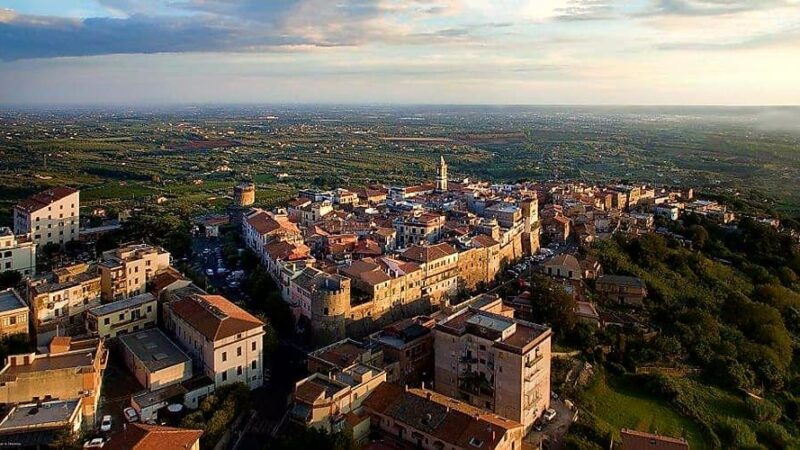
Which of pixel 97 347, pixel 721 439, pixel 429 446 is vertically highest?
pixel 97 347

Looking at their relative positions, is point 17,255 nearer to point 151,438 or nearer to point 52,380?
point 52,380

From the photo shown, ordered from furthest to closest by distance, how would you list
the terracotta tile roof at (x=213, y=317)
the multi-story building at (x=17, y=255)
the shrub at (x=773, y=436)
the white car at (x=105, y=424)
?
the multi-story building at (x=17, y=255)
the shrub at (x=773, y=436)
the terracotta tile roof at (x=213, y=317)
the white car at (x=105, y=424)

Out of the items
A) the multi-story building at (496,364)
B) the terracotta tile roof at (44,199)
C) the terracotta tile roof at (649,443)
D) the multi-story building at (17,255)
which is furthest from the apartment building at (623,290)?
the terracotta tile roof at (44,199)

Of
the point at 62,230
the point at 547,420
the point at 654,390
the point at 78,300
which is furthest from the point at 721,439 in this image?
the point at 62,230

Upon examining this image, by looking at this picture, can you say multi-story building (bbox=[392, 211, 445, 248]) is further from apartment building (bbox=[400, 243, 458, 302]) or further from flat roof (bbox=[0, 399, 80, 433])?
flat roof (bbox=[0, 399, 80, 433])

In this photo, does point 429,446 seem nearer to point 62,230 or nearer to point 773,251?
point 62,230

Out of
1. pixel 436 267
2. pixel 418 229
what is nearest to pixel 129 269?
pixel 436 267

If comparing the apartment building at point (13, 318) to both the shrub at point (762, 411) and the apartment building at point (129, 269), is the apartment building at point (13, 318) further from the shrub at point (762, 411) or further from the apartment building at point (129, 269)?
the shrub at point (762, 411)
